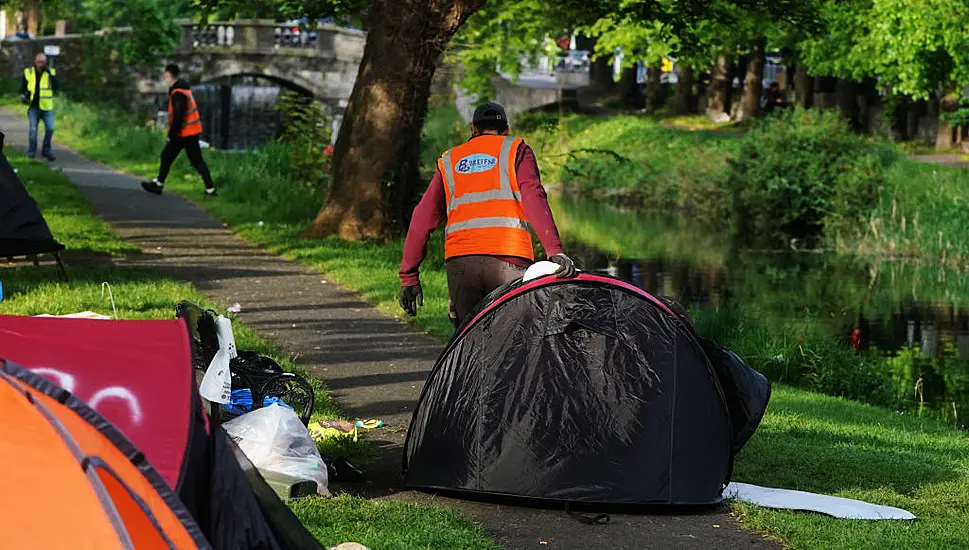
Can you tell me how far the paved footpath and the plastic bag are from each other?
36cm

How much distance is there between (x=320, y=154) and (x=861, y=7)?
16.5 m

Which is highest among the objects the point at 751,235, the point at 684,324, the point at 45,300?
the point at 684,324

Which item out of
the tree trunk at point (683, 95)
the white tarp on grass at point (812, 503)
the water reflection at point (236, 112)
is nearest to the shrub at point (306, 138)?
the white tarp on grass at point (812, 503)

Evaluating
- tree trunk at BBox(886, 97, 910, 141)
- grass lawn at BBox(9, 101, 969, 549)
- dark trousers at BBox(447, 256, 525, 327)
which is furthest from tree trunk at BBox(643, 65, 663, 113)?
dark trousers at BBox(447, 256, 525, 327)

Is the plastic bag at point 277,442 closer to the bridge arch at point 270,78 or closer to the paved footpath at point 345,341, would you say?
the paved footpath at point 345,341

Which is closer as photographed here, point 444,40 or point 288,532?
point 288,532

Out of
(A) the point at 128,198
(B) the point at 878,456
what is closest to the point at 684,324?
(B) the point at 878,456

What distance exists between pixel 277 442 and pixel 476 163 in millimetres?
2137

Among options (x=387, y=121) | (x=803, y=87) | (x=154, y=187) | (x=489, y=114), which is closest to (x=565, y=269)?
(x=489, y=114)

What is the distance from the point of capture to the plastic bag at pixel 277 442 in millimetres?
8016

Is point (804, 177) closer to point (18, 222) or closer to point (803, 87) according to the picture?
point (803, 87)

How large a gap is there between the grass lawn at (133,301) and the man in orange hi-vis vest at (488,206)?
1.23m

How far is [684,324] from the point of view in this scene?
8.62m

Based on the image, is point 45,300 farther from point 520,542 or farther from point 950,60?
point 950,60
